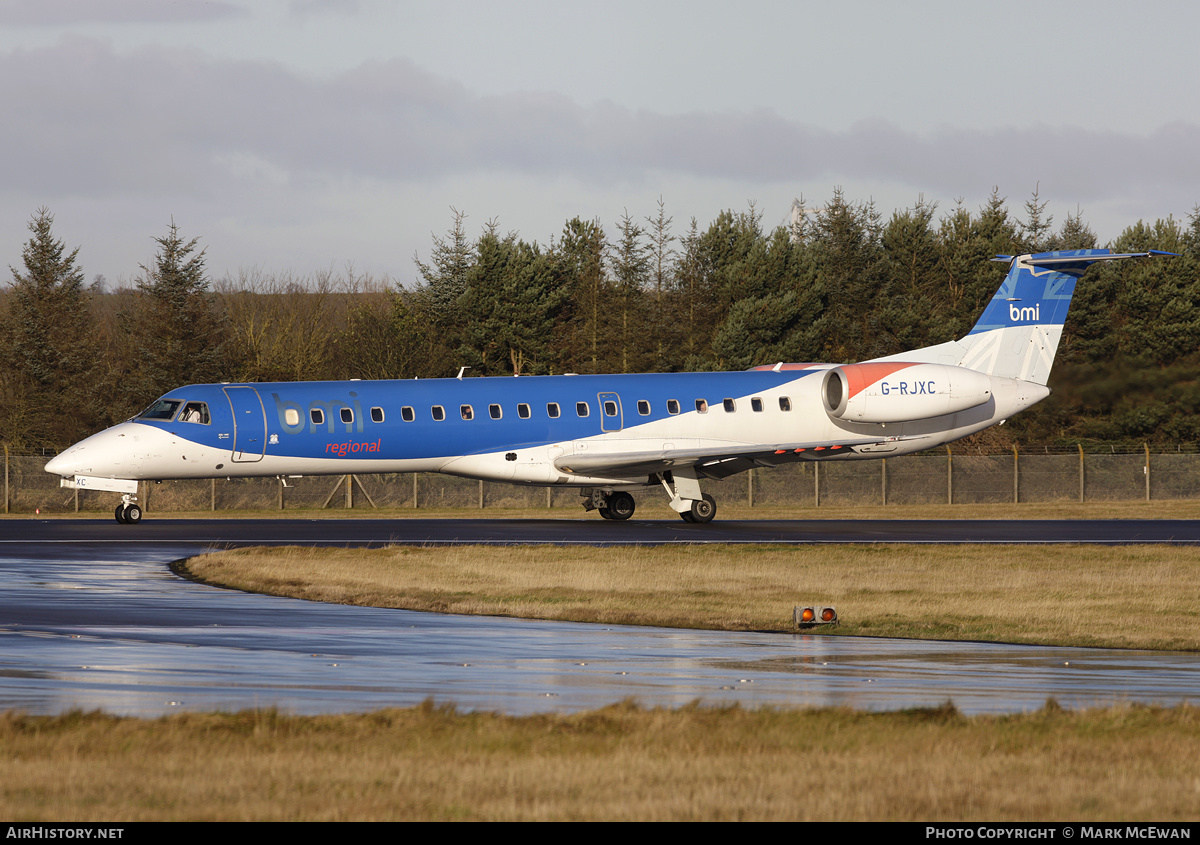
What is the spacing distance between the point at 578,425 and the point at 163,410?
9882 mm

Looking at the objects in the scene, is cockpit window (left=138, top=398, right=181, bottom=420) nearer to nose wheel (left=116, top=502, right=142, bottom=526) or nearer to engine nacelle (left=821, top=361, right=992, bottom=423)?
nose wheel (left=116, top=502, right=142, bottom=526)

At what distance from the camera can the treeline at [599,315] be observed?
5953 centimetres

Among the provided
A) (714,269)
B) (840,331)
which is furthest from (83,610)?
(714,269)

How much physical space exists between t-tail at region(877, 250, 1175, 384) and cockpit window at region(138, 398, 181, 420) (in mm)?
19340

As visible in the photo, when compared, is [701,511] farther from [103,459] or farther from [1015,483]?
[1015,483]

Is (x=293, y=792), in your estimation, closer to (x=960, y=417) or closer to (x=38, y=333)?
(x=960, y=417)

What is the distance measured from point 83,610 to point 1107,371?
27.2 m

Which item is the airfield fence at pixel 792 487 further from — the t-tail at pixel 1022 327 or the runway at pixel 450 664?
the runway at pixel 450 664

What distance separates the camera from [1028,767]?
865 centimetres

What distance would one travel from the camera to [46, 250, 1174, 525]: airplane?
109 feet

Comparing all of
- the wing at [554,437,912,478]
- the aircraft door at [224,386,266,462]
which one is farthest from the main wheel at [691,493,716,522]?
the aircraft door at [224,386,266,462]

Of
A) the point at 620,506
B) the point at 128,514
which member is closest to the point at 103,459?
the point at 128,514

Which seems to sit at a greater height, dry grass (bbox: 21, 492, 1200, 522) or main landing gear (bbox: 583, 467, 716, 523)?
main landing gear (bbox: 583, 467, 716, 523)

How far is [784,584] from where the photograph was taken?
2167 centimetres
